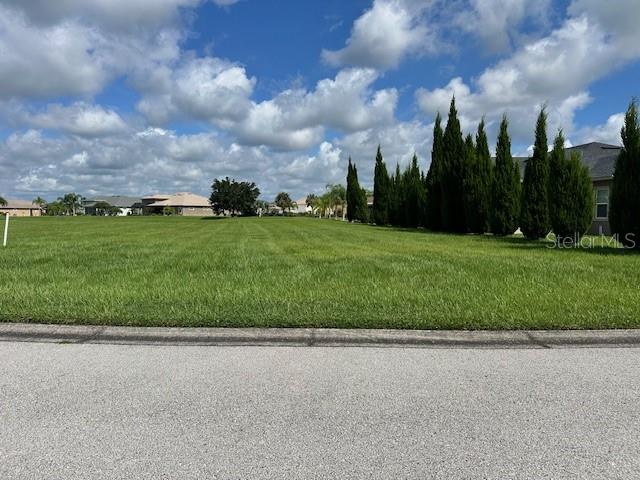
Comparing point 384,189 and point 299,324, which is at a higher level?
point 384,189

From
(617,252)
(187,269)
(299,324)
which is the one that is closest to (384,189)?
(617,252)

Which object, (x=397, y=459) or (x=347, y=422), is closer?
(x=397, y=459)

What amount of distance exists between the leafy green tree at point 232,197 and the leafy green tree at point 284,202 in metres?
36.8

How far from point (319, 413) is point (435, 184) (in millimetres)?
24909

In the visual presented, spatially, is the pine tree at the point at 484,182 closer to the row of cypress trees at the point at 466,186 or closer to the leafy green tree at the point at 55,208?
the row of cypress trees at the point at 466,186

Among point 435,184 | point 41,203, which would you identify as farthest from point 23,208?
point 435,184

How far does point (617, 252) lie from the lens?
1209 cm

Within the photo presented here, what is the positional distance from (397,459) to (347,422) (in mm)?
496

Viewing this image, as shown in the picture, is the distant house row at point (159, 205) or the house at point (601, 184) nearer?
the house at point (601, 184)

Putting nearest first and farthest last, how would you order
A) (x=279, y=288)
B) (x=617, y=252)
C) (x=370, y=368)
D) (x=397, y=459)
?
(x=397, y=459), (x=370, y=368), (x=279, y=288), (x=617, y=252)

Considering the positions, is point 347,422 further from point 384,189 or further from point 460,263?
point 384,189

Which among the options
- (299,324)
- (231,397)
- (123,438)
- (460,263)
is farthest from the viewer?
(460,263)

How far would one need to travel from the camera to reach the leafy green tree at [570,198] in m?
15.3

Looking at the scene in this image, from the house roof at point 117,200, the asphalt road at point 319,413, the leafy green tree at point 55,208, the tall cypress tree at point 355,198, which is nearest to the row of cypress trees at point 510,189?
the asphalt road at point 319,413
